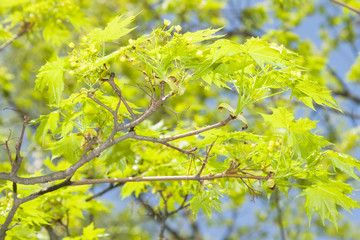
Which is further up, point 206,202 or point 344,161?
point 344,161

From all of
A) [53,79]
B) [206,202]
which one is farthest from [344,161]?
[53,79]

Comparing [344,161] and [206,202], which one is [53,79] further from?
[344,161]

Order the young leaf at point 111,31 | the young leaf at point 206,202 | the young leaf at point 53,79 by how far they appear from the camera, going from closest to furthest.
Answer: the young leaf at point 111,31, the young leaf at point 53,79, the young leaf at point 206,202

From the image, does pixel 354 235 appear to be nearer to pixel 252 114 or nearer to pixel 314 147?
pixel 252 114

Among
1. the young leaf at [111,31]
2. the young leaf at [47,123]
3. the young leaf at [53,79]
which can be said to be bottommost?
the young leaf at [47,123]

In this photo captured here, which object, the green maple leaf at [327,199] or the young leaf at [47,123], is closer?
the green maple leaf at [327,199]

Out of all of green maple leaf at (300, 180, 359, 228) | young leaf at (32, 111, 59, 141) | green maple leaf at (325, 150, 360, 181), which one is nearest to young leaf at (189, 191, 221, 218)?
green maple leaf at (300, 180, 359, 228)

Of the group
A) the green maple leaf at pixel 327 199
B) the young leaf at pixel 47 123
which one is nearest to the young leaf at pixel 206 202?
the green maple leaf at pixel 327 199

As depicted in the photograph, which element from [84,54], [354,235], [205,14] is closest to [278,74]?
[84,54]

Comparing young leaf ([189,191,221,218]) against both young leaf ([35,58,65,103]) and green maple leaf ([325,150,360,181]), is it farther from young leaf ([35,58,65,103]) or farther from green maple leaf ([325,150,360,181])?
young leaf ([35,58,65,103])

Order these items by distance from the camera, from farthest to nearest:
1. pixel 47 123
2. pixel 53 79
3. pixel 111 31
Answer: pixel 47 123
pixel 53 79
pixel 111 31

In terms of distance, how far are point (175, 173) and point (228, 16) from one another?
396 centimetres

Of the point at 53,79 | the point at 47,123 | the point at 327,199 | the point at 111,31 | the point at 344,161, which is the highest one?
the point at 111,31

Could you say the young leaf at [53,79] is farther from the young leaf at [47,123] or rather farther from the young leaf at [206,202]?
the young leaf at [206,202]
